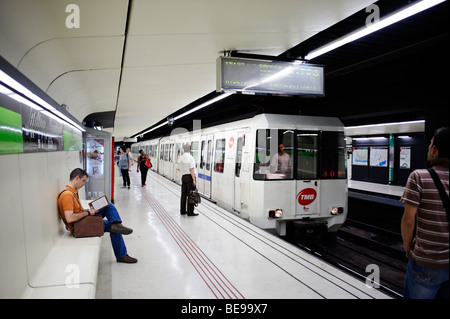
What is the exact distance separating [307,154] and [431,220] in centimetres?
369

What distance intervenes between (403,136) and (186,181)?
421 inches

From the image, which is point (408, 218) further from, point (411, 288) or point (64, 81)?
point (64, 81)

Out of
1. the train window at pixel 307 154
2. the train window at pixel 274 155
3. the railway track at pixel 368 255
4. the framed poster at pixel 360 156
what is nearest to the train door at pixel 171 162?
the railway track at pixel 368 255

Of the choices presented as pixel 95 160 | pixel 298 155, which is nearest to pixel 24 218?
pixel 298 155

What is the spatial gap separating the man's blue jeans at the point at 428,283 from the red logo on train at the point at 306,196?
3463 mm

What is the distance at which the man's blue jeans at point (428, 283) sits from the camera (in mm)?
1895

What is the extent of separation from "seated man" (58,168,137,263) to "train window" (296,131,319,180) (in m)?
3.16

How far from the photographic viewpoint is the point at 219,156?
768 cm

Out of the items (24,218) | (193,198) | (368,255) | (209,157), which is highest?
(209,157)

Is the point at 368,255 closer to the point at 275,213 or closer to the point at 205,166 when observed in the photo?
the point at 275,213

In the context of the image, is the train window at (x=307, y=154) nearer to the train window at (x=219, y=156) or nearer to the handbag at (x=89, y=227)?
the train window at (x=219, y=156)

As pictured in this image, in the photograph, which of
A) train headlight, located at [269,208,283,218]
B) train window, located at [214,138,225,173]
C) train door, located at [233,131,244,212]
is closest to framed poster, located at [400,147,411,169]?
train window, located at [214,138,225,173]

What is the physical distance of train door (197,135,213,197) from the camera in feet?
27.9
